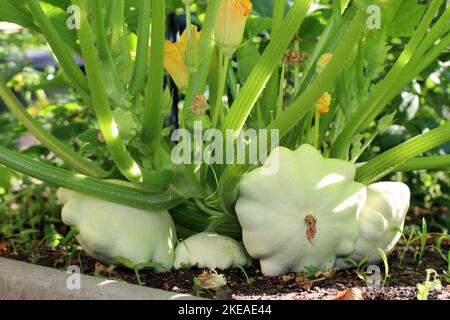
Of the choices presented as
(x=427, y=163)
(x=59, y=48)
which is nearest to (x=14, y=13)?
(x=59, y=48)

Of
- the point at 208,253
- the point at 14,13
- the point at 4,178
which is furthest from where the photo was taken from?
the point at 4,178

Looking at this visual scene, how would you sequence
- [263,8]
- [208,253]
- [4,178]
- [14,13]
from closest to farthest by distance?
1. [208,253]
2. [14,13]
3. [263,8]
4. [4,178]

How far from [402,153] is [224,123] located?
341mm

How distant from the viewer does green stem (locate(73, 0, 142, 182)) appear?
1408 mm

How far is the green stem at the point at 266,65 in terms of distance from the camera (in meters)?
1.42

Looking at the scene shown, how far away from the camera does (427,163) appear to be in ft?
5.47

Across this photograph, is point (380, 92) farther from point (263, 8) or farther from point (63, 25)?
point (63, 25)

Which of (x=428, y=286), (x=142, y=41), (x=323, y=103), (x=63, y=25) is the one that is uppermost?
(x=63, y=25)

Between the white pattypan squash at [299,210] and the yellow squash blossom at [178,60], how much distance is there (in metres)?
0.25

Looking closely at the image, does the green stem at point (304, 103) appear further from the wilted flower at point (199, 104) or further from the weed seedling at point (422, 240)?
the weed seedling at point (422, 240)

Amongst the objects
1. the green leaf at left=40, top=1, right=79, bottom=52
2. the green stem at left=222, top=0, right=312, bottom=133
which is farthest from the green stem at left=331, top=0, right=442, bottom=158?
the green leaf at left=40, top=1, right=79, bottom=52

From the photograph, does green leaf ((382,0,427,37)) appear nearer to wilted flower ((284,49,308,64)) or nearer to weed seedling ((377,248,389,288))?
wilted flower ((284,49,308,64))

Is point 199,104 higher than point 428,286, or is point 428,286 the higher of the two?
point 199,104
